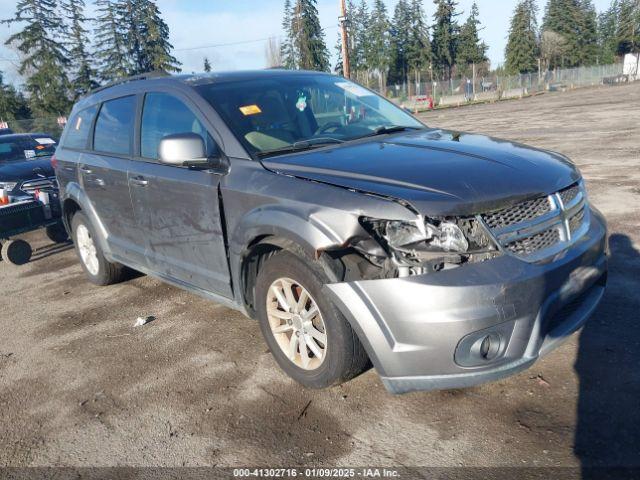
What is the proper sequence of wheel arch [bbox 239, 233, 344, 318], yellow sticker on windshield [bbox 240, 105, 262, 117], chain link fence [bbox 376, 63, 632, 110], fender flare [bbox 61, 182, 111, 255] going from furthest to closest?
chain link fence [bbox 376, 63, 632, 110] → fender flare [bbox 61, 182, 111, 255] → yellow sticker on windshield [bbox 240, 105, 262, 117] → wheel arch [bbox 239, 233, 344, 318]

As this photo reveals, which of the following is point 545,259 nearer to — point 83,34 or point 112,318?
point 112,318

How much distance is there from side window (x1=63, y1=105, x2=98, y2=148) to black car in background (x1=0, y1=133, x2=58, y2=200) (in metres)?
2.68

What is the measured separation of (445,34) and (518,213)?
270 ft

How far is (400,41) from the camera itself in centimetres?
8544

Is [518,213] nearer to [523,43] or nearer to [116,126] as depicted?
[116,126]

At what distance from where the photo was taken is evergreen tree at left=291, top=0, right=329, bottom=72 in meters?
64.0

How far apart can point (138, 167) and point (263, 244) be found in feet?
5.46

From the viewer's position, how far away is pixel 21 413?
3584 millimetres

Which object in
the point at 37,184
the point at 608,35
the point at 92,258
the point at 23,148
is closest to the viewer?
the point at 92,258

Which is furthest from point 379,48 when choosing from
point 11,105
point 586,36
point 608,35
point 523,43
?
point 11,105

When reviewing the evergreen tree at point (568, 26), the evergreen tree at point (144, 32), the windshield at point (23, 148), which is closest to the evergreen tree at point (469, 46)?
the evergreen tree at point (568, 26)

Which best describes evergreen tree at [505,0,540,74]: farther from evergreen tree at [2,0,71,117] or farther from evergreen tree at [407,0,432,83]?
evergreen tree at [2,0,71,117]

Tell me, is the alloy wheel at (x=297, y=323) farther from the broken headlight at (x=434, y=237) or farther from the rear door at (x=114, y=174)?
the rear door at (x=114, y=174)

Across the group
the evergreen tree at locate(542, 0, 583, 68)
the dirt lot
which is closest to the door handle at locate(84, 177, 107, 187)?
the dirt lot
